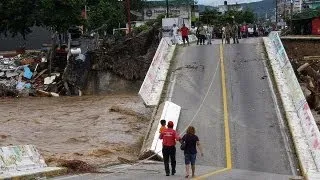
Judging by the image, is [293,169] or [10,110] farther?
[10,110]

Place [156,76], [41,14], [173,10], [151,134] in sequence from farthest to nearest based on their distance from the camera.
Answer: [173,10]
[41,14]
[156,76]
[151,134]

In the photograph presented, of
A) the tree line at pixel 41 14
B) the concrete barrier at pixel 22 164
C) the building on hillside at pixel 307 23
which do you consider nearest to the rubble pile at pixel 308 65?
the building on hillside at pixel 307 23

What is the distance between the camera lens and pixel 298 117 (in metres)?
23.4

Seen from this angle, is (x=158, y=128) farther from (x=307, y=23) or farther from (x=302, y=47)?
(x=307, y=23)

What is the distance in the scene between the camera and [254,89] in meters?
28.7

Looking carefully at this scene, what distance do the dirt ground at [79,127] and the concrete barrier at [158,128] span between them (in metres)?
0.64

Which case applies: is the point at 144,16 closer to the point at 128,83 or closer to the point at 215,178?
the point at 128,83

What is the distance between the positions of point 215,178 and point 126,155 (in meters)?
5.38

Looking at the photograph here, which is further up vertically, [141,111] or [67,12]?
[67,12]

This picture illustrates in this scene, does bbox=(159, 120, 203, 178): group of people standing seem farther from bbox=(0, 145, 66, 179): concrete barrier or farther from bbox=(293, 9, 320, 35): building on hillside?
bbox=(293, 9, 320, 35): building on hillside

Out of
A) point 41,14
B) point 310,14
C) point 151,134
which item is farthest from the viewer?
point 310,14

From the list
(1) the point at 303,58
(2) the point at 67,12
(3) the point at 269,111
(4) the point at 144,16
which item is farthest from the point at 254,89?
(4) the point at 144,16

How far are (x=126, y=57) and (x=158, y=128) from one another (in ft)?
62.3

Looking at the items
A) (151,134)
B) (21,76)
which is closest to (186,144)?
(151,134)
